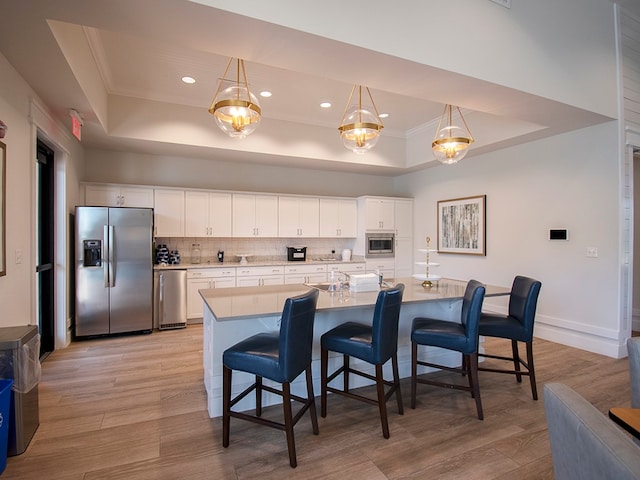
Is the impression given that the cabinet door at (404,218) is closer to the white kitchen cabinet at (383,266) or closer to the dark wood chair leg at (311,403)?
the white kitchen cabinet at (383,266)

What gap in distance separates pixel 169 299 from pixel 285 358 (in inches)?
139

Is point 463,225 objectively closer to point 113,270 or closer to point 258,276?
point 258,276

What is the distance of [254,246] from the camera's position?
618 cm

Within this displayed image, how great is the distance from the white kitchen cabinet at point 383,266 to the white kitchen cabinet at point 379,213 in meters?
0.63

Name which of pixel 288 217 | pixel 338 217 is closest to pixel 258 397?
pixel 288 217

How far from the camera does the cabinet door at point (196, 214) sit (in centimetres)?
542

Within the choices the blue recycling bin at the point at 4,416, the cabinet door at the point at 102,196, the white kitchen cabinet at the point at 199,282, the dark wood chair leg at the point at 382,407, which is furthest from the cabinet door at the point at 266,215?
the blue recycling bin at the point at 4,416

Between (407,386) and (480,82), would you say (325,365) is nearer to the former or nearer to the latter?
(407,386)

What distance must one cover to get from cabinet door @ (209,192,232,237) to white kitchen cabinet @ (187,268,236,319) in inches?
26.3

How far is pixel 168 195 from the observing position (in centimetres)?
531

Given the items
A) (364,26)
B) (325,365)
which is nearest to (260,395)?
(325,365)

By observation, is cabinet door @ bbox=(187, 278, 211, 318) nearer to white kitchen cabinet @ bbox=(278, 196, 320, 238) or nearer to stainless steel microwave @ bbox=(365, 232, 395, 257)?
white kitchen cabinet @ bbox=(278, 196, 320, 238)

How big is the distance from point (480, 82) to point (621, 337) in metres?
3.34

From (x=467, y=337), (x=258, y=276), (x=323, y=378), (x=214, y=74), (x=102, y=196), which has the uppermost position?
(x=214, y=74)
